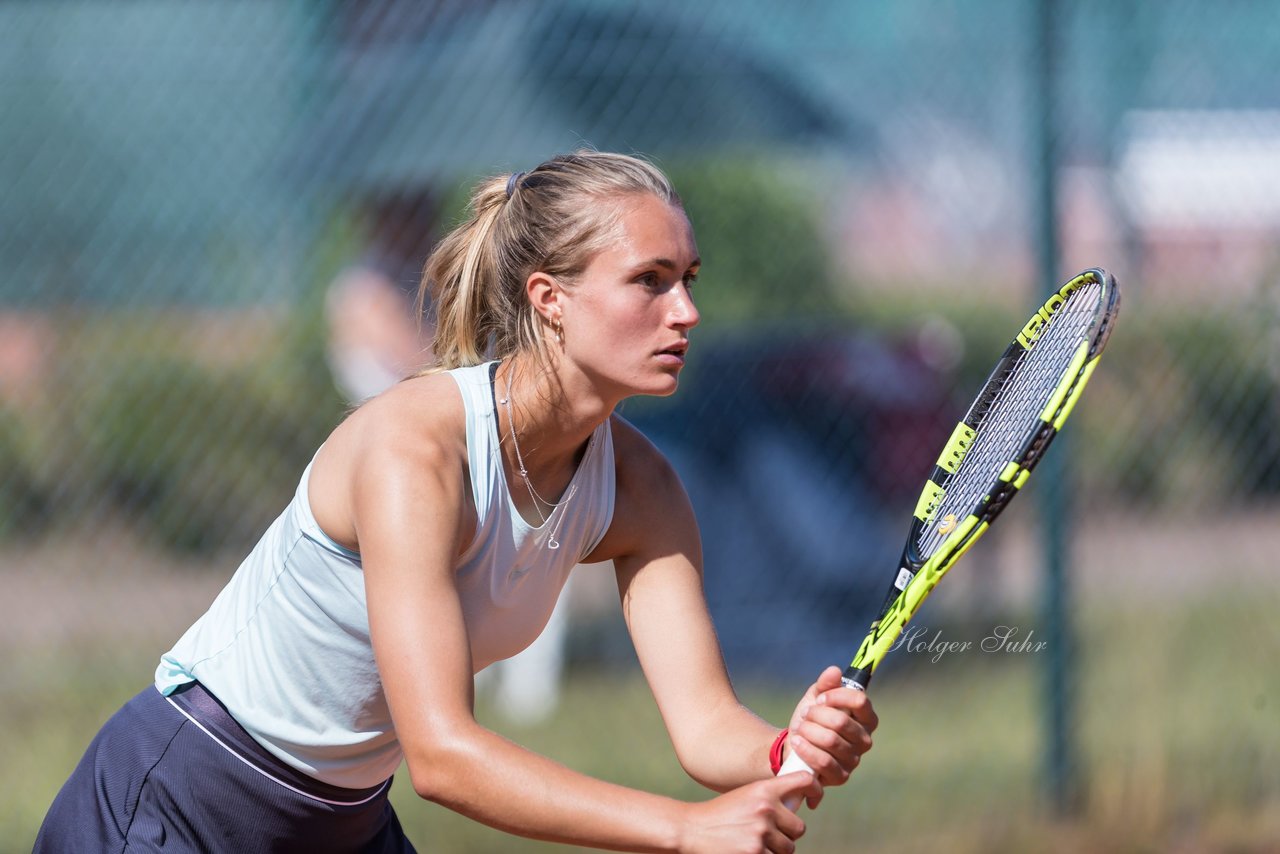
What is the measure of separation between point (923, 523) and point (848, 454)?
2.39 metres

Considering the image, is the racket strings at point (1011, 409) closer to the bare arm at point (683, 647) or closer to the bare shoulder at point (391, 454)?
the bare arm at point (683, 647)

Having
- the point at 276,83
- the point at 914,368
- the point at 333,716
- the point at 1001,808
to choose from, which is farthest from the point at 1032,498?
the point at 333,716

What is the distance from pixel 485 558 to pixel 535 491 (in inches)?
5.8

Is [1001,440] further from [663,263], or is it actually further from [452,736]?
[452,736]

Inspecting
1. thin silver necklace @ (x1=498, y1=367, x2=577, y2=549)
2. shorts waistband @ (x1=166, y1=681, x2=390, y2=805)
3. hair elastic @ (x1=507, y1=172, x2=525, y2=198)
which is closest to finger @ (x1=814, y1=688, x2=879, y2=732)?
thin silver necklace @ (x1=498, y1=367, x2=577, y2=549)

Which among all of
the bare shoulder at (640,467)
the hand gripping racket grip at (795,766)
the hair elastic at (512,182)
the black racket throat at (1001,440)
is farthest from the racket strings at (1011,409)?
the hair elastic at (512,182)

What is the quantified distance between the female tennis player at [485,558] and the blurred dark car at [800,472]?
2.22 metres

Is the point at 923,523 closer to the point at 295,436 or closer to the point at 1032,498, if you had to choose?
the point at 1032,498

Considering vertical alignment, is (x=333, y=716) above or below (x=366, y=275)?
below

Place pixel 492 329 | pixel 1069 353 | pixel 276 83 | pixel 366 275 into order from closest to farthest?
pixel 1069 353
pixel 492 329
pixel 276 83
pixel 366 275

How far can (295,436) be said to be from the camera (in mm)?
4496

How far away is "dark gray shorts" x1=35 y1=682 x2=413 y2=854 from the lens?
221 centimetres

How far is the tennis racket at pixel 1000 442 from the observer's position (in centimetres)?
210

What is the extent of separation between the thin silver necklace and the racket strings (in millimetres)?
561
